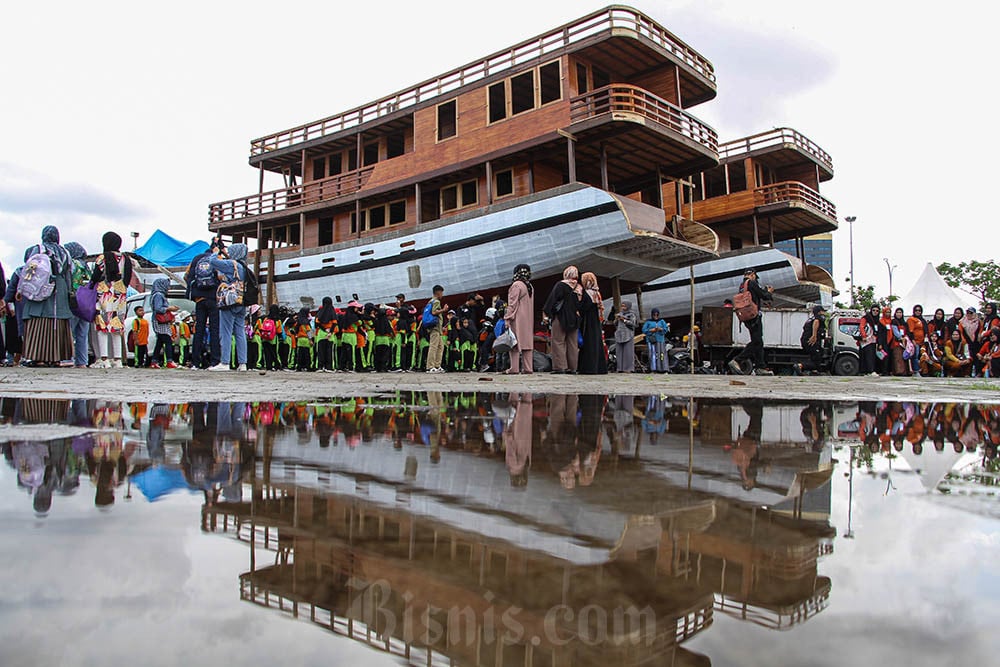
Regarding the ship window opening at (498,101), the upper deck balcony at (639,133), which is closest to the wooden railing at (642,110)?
the upper deck balcony at (639,133)

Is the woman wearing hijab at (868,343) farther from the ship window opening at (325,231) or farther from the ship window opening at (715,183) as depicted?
the ship window opening at (325,231)

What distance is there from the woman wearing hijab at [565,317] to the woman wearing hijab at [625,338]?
337 cm

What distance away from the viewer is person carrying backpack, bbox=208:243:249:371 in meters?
10.6

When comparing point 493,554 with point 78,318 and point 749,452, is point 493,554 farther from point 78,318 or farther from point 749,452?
point 78,318

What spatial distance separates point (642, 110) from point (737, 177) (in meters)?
9.05

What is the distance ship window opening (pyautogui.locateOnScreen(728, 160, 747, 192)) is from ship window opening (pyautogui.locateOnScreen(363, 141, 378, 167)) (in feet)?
36.8

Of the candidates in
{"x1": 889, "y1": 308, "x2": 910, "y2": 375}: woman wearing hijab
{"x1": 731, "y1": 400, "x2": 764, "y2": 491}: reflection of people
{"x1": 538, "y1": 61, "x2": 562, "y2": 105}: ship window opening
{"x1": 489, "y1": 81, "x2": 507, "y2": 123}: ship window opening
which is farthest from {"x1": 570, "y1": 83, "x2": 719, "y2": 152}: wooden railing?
{"x1": 731, "y1": 400, "x2": 764, "y2": 491}: reflection of people

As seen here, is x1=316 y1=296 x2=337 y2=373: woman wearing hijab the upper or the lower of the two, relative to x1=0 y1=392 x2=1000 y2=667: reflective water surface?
upper

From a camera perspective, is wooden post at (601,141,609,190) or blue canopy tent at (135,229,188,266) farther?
blue canopy tent at (135,229,188,266)

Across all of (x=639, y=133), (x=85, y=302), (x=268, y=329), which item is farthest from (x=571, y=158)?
(x=85, y=302)

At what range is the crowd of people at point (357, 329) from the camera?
35.0 ft

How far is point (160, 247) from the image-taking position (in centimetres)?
3288

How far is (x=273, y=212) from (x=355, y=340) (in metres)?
10.5

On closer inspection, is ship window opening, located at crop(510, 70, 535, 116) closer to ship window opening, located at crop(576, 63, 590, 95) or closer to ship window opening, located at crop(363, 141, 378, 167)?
ship window opening, located at crop(576, 63, 590, 95)
